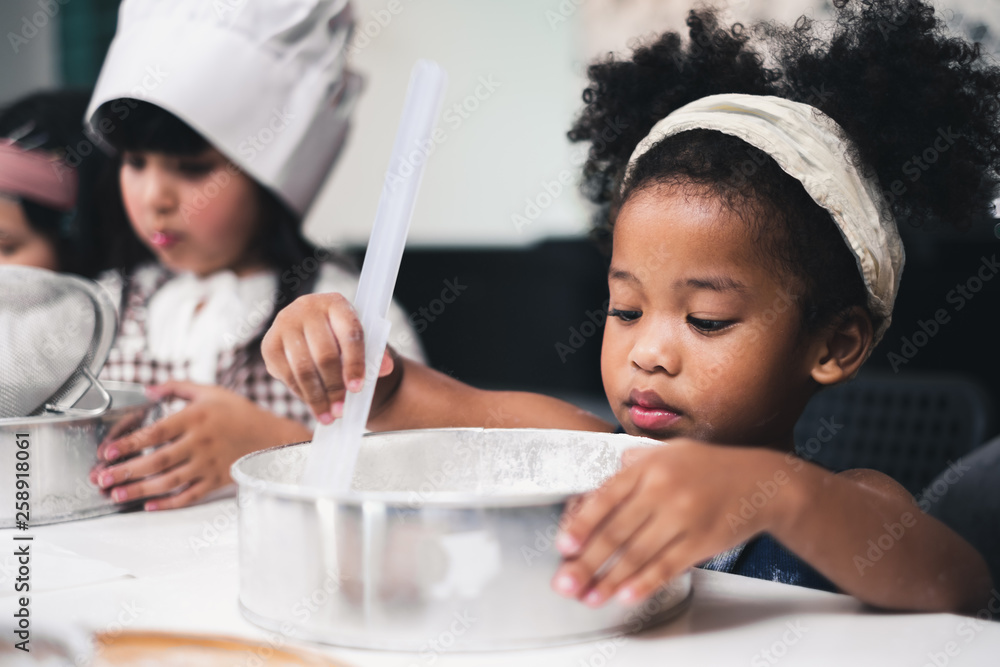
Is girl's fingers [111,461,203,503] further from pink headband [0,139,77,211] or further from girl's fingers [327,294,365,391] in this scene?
pink headband [0,139,77,211]

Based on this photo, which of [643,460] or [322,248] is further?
[322,248]

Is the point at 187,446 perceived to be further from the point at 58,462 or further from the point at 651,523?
the point at 651,523

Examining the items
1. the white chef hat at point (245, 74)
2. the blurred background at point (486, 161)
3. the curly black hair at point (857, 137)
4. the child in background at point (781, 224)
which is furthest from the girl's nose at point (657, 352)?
the blurred background at point (486, 161)

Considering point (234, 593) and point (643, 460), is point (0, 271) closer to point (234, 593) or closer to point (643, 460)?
point (234, 593)

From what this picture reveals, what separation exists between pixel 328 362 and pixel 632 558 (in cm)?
24

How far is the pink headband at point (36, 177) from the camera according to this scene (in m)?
1.15

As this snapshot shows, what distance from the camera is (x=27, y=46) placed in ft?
6.83

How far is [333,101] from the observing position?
1.12 m

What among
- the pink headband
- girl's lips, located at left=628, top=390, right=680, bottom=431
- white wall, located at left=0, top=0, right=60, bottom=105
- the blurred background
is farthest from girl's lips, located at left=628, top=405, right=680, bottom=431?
white wall, located at left=0, top=0, right=60, bottom=105

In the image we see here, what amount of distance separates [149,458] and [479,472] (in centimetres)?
29

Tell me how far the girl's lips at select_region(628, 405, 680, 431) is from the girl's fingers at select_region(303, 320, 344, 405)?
263 mm

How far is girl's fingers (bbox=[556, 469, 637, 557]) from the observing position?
0.33 m

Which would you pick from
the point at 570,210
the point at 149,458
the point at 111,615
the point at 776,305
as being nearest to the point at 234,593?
the point at 111,615

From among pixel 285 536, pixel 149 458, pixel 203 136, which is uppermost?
pixel 203 136
